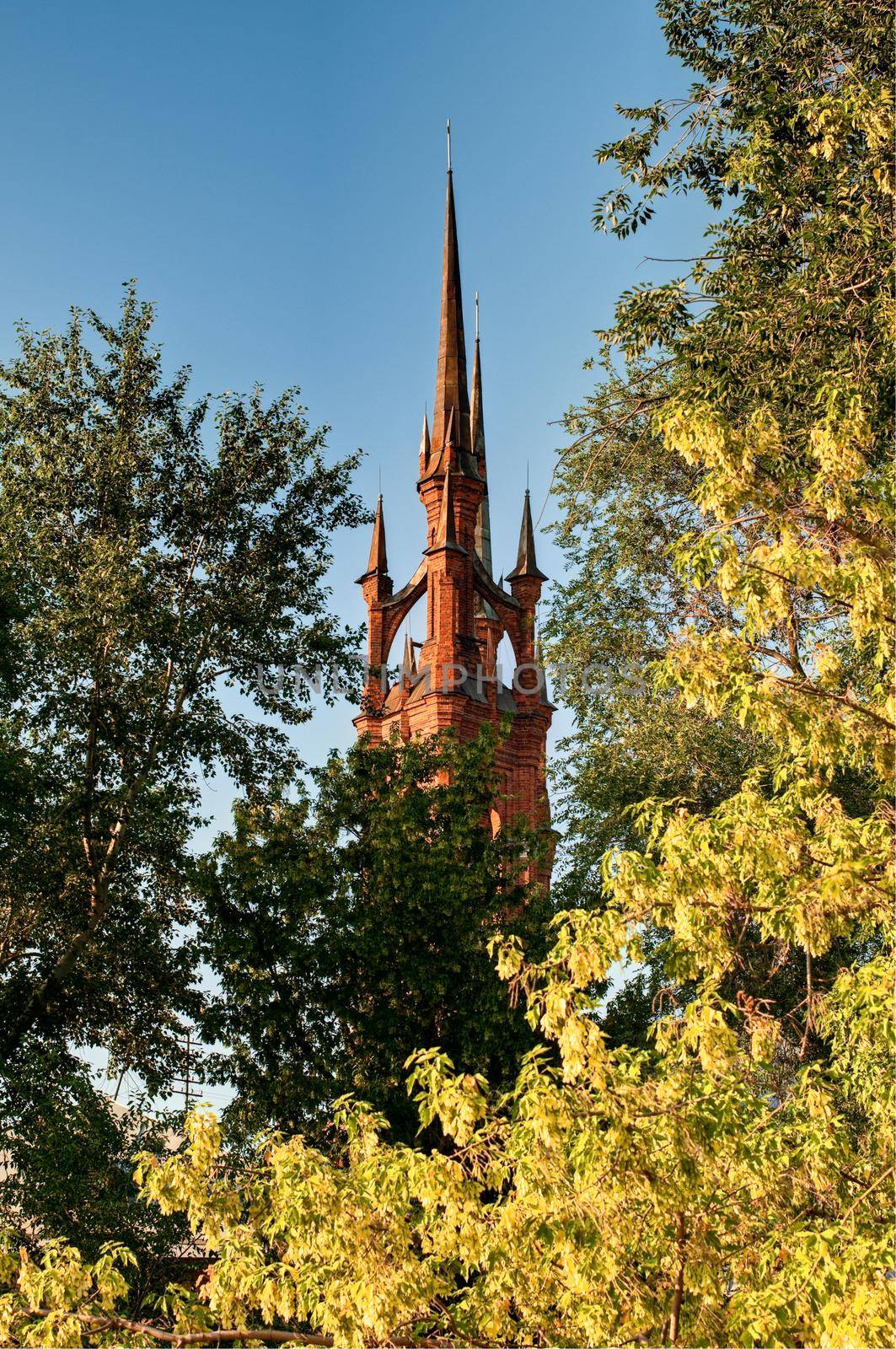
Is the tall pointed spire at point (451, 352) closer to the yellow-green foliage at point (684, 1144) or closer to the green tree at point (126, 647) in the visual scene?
the green tree at point (126, 647)

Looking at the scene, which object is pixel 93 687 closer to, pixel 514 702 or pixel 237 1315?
pixel 237 1315

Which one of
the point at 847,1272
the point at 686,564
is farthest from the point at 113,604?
the point at 847,1272

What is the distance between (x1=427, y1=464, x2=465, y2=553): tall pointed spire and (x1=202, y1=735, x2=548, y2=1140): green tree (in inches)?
673

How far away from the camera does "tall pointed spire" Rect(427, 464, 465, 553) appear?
3791cm

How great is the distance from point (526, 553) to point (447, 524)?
21.2ft

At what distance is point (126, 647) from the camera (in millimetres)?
19219

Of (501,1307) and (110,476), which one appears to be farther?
(110,476)

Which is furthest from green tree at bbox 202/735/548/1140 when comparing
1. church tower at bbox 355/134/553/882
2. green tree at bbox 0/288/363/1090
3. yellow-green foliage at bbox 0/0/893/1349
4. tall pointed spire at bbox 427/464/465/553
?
tall pointed spire at bbox 427/464/465/553

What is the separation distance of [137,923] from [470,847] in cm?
507

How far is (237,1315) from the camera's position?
28.4 ft

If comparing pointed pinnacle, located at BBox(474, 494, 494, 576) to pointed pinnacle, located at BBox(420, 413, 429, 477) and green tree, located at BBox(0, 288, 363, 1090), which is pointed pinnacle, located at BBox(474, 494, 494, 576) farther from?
green tree, located at BBox(0, 288, 363, 1090)

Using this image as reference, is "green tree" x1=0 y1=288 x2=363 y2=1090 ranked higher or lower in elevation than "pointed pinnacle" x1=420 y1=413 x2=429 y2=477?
lower

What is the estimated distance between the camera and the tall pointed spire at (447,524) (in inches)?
1492

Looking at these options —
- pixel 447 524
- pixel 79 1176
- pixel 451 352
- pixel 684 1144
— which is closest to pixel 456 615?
pixel 447 524
